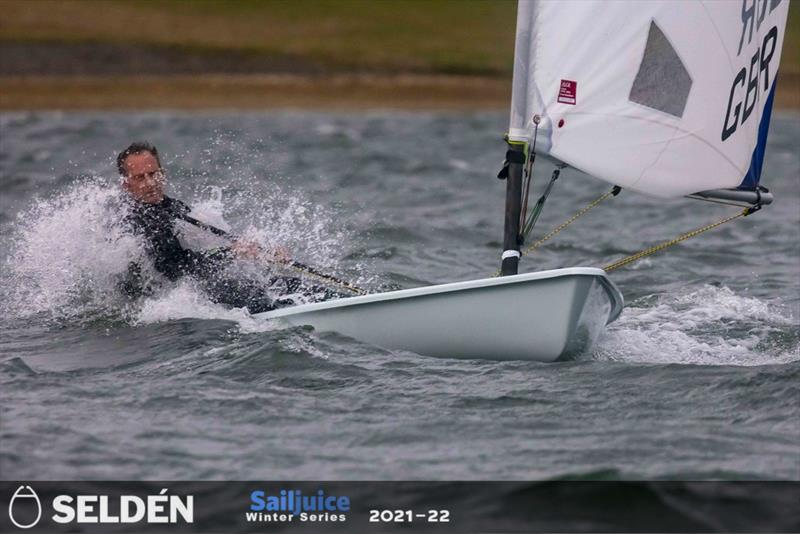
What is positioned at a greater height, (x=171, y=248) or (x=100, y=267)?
(x=171, y=248)

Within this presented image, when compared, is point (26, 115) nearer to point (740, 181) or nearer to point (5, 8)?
point (5, 8)

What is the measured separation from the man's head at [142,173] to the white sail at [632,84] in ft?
7.18

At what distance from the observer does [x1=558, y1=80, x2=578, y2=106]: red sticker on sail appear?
6.98 metres

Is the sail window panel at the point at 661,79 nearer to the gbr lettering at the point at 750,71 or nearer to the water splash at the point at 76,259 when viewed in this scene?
the gbr lettering at the point at 750,71

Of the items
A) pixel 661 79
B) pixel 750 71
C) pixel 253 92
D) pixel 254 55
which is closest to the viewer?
pixel 661 79

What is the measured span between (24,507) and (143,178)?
112 inches

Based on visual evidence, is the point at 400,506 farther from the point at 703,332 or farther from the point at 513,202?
the point at 703,332

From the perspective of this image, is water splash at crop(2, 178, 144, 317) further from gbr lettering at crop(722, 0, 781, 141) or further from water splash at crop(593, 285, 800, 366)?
gbr lettering at crop(722, 0, 781, 141)

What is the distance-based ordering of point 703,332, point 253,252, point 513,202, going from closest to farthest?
point 513,202 → point 253,252 → point 703,332

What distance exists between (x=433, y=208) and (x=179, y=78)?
17.5 metres

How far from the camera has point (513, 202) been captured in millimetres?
7180

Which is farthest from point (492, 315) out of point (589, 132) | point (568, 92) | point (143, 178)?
point (143, 178)

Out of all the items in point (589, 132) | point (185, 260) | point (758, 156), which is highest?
point (589, 132)

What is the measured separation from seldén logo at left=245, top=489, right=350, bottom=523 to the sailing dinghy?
181 centimetres
